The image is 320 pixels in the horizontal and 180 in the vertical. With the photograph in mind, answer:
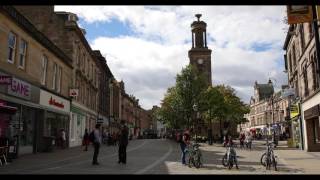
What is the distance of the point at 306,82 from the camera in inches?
1229

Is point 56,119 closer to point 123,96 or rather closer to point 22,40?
point 22,40

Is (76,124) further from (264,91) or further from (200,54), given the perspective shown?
(264,91)

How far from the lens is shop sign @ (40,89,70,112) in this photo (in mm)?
27609

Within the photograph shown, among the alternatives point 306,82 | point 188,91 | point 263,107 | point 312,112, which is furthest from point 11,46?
point 263,107

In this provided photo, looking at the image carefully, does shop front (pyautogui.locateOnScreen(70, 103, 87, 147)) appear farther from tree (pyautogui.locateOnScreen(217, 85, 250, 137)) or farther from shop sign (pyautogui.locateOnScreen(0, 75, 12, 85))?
tree (pyautogui.locateOnScreen(217, 85, 250, 137))

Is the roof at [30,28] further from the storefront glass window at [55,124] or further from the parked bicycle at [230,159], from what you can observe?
the parked bicycle at [230,159]

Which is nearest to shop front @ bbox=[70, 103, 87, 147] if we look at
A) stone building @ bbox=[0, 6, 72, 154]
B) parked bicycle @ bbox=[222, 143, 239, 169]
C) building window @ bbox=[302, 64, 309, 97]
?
stone building @ bbox=[0, 6, 72, 154]

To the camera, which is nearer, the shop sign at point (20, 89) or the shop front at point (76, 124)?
the shop sign at point (20, 89)

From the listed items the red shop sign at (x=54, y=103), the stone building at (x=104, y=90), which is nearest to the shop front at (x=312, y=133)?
the red shop sign at (x=54, y=103)

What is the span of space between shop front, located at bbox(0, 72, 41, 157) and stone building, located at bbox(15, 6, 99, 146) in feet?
29.8

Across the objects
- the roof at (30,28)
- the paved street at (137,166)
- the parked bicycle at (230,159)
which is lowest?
the paved street at (137,166)

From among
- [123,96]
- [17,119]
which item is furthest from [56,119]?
[123,96]

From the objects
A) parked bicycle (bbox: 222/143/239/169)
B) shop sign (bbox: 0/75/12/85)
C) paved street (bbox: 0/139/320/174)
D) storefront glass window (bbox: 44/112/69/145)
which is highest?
shop sign (bbox: 0/75/12/85)

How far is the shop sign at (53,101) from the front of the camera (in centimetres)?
2761
